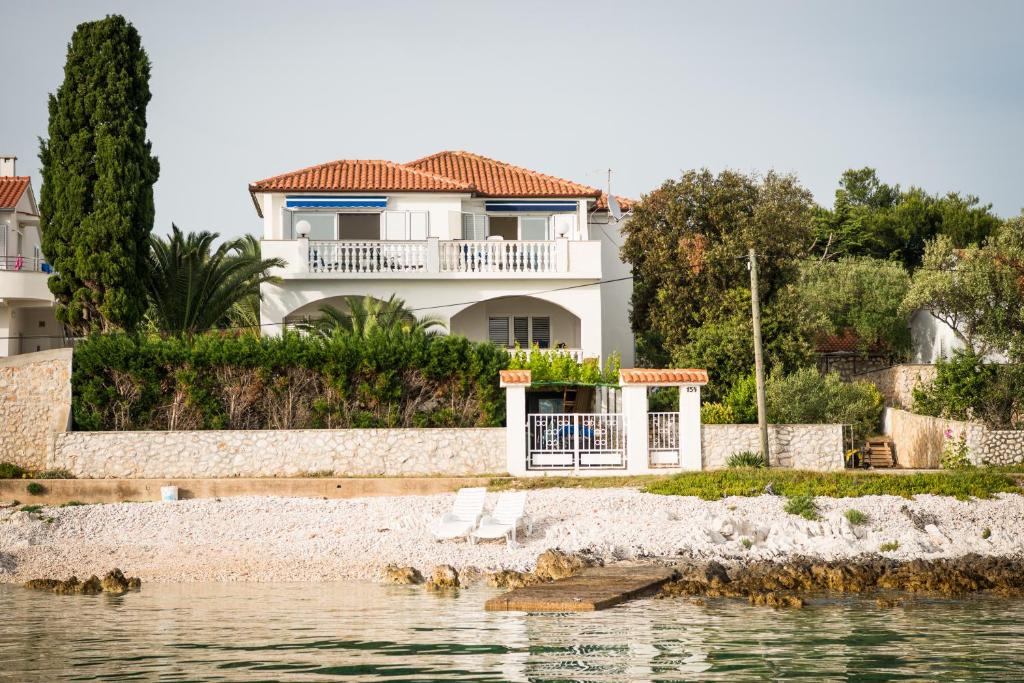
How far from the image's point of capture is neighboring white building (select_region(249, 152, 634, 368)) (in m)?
36.2

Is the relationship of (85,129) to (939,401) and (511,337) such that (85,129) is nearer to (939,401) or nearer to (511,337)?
(511,337)

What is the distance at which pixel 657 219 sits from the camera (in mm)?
37844

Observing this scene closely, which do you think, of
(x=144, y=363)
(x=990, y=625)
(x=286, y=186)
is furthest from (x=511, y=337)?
(x=990, y=625)

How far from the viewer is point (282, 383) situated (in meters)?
30.0

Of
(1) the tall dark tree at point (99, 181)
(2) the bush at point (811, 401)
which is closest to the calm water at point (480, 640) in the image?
(2) the bush at point (811, 401)

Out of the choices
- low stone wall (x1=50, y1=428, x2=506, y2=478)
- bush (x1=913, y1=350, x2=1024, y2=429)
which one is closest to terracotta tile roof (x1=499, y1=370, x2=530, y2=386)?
low stone wall (x1=50, y1=428, x2=506, y2=478)

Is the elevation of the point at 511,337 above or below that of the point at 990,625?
above

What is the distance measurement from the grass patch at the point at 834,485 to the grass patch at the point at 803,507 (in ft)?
2.16

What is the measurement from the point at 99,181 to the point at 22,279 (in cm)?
872

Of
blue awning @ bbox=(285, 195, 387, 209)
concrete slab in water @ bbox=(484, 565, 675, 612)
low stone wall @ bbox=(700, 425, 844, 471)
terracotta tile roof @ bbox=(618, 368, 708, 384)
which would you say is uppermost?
blue awning @ bbox=(285, 195, 387, 209)

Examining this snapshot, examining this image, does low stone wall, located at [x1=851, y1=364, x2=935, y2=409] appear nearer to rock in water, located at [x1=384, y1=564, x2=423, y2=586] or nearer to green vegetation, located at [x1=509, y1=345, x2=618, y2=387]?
green vegetation, located at [x1=509, y1=345, x2=618, y2=387]

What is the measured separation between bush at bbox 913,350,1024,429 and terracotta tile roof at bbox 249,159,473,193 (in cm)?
1542

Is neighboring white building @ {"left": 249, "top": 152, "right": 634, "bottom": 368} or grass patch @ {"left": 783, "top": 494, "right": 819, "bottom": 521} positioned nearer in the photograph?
grass patch @ {"left": 783, "top": 494, "right": 819, "bottom": 521}

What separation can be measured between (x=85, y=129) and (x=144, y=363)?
7091 mm
